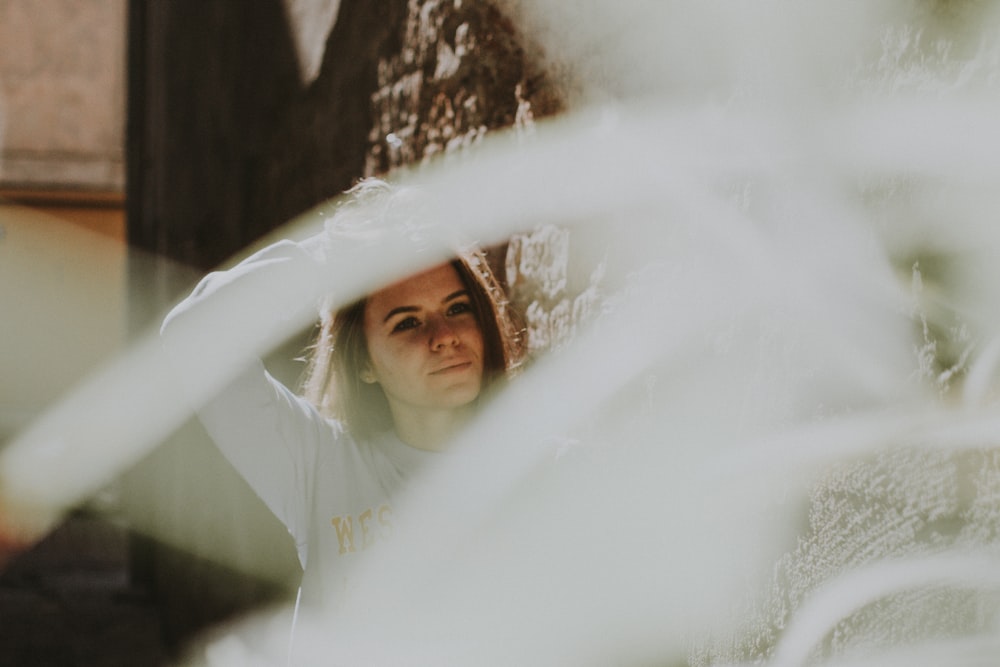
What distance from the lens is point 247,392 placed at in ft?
5.01

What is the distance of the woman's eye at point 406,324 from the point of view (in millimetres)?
1559

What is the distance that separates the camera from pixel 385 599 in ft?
4.74

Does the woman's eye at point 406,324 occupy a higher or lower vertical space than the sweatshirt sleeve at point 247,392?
higher

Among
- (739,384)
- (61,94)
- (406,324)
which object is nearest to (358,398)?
(406,324)

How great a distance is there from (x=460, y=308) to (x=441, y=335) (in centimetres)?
10

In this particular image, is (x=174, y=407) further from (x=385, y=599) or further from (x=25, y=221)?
(x=25, y=221)

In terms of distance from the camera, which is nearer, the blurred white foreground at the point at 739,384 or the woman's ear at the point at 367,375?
the blurred white foreground at the point at 739,384

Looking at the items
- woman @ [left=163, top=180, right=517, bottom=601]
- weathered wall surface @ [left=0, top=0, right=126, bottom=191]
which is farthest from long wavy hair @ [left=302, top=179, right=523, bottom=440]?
weathered wall surface @ [left=0, top=0, right=126, bottom=191]

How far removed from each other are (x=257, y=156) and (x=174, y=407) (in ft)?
5.37

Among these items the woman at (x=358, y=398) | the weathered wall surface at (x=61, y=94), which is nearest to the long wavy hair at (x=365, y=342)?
the woman at (x=358, y=398)

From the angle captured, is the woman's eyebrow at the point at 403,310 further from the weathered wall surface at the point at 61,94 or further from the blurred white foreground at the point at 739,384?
the weathered wall surface at the point at 61,94

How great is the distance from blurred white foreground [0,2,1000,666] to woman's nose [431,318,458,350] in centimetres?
14

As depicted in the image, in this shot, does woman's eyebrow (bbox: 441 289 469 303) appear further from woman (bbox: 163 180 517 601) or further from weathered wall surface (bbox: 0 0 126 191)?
weathered wall surface (bbox: 0 0 126 191)

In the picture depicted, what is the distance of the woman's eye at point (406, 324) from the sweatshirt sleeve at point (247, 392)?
0.20m
